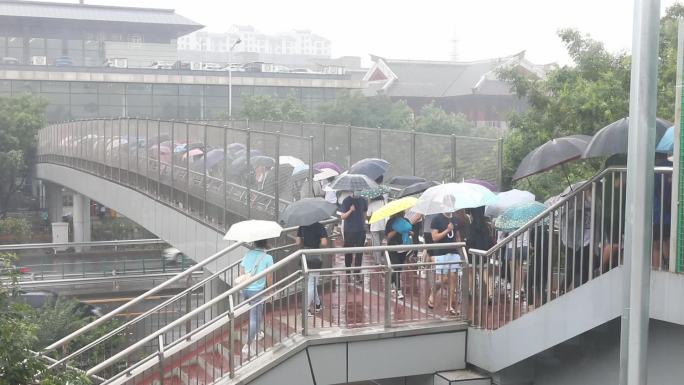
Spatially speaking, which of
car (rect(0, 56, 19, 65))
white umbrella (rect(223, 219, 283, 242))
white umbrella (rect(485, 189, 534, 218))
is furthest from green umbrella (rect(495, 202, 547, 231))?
car (rect(0, 56, 19, 65))

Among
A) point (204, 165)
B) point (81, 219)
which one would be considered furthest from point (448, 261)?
point (81, 219)

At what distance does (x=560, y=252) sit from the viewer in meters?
8.61

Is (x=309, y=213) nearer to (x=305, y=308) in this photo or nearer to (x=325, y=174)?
(x=305, y=308)

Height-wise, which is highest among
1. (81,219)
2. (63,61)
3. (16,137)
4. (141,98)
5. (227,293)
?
(63,61)

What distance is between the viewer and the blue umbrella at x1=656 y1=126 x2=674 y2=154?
7891 millimetres

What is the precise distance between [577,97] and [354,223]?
328 inches

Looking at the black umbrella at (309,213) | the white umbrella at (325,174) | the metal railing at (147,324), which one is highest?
the white umbrella at (325,174)

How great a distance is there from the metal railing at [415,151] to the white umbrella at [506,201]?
6.54 feet

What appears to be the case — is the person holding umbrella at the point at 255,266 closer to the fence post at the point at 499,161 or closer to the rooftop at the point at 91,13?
the fence post at the point at 499,161

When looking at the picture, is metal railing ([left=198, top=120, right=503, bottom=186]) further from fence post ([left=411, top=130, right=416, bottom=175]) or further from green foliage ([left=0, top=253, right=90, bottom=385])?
green foliage ([left=0, top=253, right=90, bottom=385])

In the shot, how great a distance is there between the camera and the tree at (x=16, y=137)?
144 ft

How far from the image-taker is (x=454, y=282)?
9680 millimetres

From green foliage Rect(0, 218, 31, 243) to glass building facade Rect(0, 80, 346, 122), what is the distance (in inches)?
468

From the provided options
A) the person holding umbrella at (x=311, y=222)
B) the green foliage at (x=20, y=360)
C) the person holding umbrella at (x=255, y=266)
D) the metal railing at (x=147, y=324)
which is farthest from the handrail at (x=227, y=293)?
the green foliage at (x=20, y=360)
